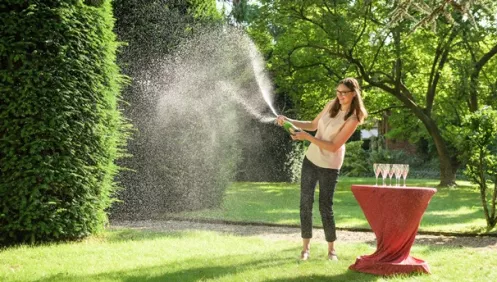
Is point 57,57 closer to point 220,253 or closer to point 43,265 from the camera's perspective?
point 43,265

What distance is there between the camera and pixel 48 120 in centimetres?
780

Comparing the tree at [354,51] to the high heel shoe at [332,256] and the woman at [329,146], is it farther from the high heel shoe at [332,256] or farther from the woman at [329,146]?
the high heel shoe at [332,256]

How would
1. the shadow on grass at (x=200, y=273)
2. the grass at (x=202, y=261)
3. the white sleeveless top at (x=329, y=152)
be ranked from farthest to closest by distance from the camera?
the white sleeveless top at (x=329, y=152) < the grass at (x=202, y=261) < the shadow on grass at (x=200, y=273)

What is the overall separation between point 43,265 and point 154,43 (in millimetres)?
6852

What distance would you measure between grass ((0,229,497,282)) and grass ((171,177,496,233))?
2.75m

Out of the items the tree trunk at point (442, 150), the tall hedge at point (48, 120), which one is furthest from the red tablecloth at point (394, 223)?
the tree trunk at point (442, 150)

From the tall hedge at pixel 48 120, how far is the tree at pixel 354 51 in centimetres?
1182

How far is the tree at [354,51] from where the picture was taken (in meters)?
19.2

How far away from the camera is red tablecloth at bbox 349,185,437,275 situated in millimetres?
5973

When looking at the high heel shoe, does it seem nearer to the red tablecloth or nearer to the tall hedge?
the red tablecloth

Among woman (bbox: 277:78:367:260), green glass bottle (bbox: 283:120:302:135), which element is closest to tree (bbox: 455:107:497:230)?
woman (bbox: 277:78:367:260)

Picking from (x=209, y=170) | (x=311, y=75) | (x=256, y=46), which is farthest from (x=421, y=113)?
(x=209, y=170)

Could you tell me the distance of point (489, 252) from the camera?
26.0ft

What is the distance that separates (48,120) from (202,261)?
9.25 feet
